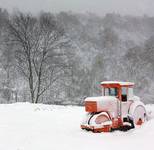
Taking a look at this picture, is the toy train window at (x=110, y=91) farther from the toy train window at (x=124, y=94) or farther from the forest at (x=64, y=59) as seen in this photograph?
the forest at (x=64, y=59)

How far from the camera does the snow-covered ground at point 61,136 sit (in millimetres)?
11023

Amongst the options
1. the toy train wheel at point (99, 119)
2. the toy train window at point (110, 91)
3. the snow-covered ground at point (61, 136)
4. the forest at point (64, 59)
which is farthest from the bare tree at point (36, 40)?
the toy train wheel at point (99, 119)

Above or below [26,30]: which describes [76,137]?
below

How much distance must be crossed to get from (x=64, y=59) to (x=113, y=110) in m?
39.5

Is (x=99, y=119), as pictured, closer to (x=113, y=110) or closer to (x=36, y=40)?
(x=113, y=110)

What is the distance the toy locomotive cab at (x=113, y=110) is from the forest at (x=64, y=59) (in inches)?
968

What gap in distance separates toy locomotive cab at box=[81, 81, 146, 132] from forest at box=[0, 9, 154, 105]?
968 inches

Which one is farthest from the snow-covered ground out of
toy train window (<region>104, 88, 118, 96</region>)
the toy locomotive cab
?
toy train window (<region>104, 88, 118, 96</region>)

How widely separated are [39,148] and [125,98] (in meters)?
5.30

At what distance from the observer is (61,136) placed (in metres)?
12.9

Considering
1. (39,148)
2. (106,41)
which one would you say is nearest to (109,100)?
(39,148)

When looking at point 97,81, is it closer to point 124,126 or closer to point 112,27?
point 124,126

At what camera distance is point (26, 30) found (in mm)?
41094

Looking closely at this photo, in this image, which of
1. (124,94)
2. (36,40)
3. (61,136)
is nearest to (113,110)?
(124,94)
